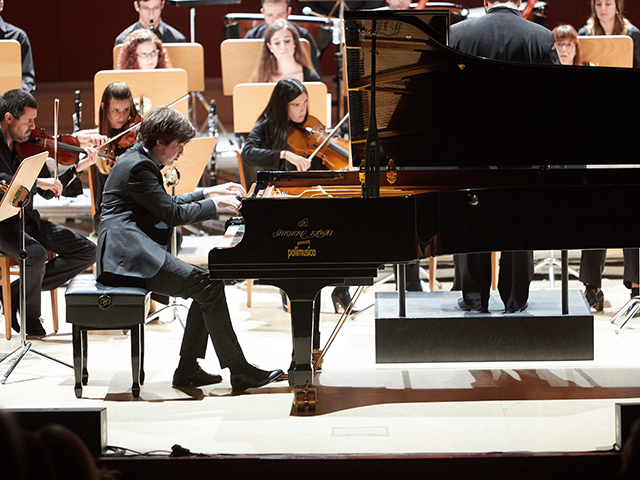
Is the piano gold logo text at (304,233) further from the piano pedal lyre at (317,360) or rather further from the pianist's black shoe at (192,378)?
the pianist's black shoe at (192,378)

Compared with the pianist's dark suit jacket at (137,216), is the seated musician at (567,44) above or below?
above

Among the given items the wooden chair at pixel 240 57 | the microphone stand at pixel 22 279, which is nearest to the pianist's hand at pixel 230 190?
the microphone stand at pixel 22 279

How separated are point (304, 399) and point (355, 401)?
0.24 m

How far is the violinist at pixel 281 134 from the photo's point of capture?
4332 millimetres

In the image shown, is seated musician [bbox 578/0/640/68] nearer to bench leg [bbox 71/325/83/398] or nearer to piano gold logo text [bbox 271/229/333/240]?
piano gold logo text [bbox 271/229/333/240]

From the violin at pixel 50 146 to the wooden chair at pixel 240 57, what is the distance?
1641 millimetres

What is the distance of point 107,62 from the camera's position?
27.1ft

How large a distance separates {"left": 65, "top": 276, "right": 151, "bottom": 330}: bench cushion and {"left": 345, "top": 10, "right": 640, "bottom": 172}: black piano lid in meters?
1.08

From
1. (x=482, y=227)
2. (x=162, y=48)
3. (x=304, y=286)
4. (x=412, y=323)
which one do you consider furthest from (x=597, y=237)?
(x=162, y=48)

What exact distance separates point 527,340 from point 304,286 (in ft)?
3.70

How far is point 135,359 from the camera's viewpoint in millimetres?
3086

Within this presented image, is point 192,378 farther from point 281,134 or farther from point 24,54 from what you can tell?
point 24,54

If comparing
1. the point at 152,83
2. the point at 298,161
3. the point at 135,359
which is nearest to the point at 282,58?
the point at 152,83

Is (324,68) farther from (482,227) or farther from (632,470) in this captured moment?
(632,470)
